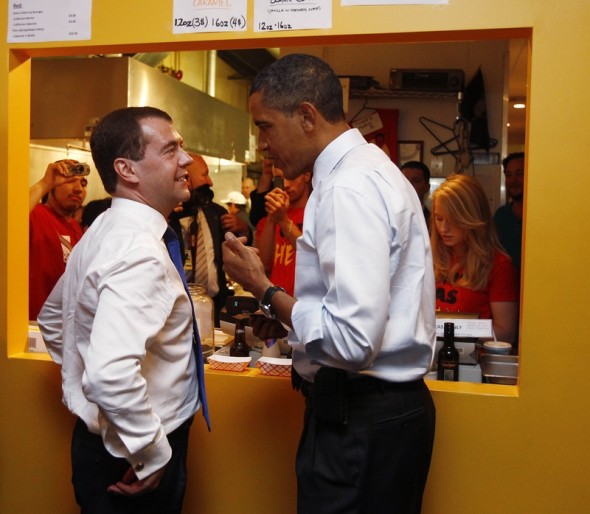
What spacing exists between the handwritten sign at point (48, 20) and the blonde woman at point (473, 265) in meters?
1.61

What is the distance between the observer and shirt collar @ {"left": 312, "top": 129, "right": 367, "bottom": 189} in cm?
160

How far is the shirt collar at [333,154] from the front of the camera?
1.60 m

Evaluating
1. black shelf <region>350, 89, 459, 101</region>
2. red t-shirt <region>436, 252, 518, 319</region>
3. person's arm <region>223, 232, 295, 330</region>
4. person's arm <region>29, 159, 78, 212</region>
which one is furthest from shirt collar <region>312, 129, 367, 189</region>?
black shelf <region>350, 89, 459, 101</region>

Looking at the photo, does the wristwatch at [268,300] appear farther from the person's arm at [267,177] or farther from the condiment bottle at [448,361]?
the person's arm at [267,177]

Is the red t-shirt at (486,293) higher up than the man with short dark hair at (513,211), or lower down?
lower down

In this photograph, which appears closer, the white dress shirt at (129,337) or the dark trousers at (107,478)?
the white dress shirt at (129,337)

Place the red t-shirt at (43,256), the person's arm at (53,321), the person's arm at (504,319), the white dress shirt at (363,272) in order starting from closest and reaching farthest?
the white dress shirt at (363,272) < the person's arm at (53,321) < the person's arm at (504,319) < the red t-shirt at (43,256)

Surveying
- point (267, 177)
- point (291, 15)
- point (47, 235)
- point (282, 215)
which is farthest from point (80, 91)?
point (291, 15)

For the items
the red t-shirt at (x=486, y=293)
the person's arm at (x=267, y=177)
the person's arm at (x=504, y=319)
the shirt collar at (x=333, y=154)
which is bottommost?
the person's arm at (x=504, y=319)

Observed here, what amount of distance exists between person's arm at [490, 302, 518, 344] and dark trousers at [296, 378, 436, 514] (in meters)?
1.23

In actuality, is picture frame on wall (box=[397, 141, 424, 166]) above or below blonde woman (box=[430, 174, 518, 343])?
above

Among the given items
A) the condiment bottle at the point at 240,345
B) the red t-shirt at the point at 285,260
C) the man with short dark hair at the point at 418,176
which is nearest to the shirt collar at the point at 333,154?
the condiment bottle at the point at 240,345

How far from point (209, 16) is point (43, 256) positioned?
1.87 metres

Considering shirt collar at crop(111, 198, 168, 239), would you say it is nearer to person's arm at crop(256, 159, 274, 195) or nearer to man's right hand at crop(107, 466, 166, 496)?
man's right hand at crop(107, 466, 166, 496)
